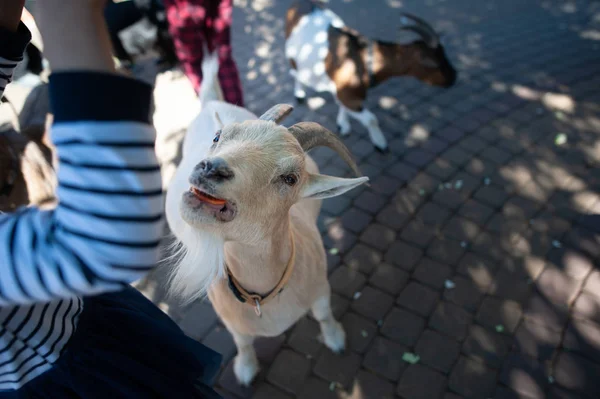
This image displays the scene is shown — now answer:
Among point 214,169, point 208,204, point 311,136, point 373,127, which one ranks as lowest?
point 373,127

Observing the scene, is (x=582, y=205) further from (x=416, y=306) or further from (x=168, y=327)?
(x=168, y=327)

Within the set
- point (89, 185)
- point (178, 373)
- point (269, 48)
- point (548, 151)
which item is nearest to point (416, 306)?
point (178, 373)

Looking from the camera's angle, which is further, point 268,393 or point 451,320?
point 451,320

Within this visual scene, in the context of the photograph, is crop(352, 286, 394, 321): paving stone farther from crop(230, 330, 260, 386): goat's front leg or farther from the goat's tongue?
the goat's tongue

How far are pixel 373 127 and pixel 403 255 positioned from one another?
1.52 m

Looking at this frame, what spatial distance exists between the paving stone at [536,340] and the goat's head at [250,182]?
2.03 m

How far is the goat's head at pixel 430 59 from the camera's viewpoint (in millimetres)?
4109

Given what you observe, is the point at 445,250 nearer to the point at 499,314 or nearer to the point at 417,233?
the point at 417,233

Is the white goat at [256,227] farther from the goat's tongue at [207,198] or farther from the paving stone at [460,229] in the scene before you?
the paving stone at [460,229]

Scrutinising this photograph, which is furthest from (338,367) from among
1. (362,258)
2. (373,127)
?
(373,127)

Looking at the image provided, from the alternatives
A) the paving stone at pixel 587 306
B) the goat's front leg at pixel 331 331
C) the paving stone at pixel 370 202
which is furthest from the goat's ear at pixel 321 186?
the paving stone at pixel 587 306

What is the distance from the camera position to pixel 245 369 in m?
2.66

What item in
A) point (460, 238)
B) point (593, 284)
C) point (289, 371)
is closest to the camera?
point (289, 371)

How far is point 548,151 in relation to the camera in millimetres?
4223
